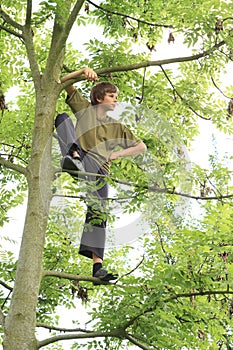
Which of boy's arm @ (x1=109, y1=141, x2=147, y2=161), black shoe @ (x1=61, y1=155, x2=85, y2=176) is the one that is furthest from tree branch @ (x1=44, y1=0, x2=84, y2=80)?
black shoe @ (x1=61, y1=155, x2=85, y2=176)

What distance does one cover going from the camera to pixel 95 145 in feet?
23.9

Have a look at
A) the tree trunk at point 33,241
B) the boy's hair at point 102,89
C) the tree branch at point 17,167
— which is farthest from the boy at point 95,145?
the tree branch at point 17,167

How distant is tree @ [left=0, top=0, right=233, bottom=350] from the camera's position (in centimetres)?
648

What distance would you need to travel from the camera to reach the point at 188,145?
10742mm

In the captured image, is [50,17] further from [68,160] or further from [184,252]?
[184,252]

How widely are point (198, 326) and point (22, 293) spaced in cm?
226

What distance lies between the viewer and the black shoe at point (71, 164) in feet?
22.0

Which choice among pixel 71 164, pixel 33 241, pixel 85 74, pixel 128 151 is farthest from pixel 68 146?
pixel 33 241

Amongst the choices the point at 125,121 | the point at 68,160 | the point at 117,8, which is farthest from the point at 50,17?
the point at 68,160

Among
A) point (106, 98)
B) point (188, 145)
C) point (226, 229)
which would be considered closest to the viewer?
point (226, 229)

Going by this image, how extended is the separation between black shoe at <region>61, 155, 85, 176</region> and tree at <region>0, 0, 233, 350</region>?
1.53ft

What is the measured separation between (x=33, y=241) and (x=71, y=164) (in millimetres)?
1140

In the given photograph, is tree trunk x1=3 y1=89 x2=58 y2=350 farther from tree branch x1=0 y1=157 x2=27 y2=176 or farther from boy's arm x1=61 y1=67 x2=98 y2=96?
boy's arm x1=61 y1=67 x2=98 y2=96

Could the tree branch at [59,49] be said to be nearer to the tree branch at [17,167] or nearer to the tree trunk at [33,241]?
the tree trunk at [33,241]
